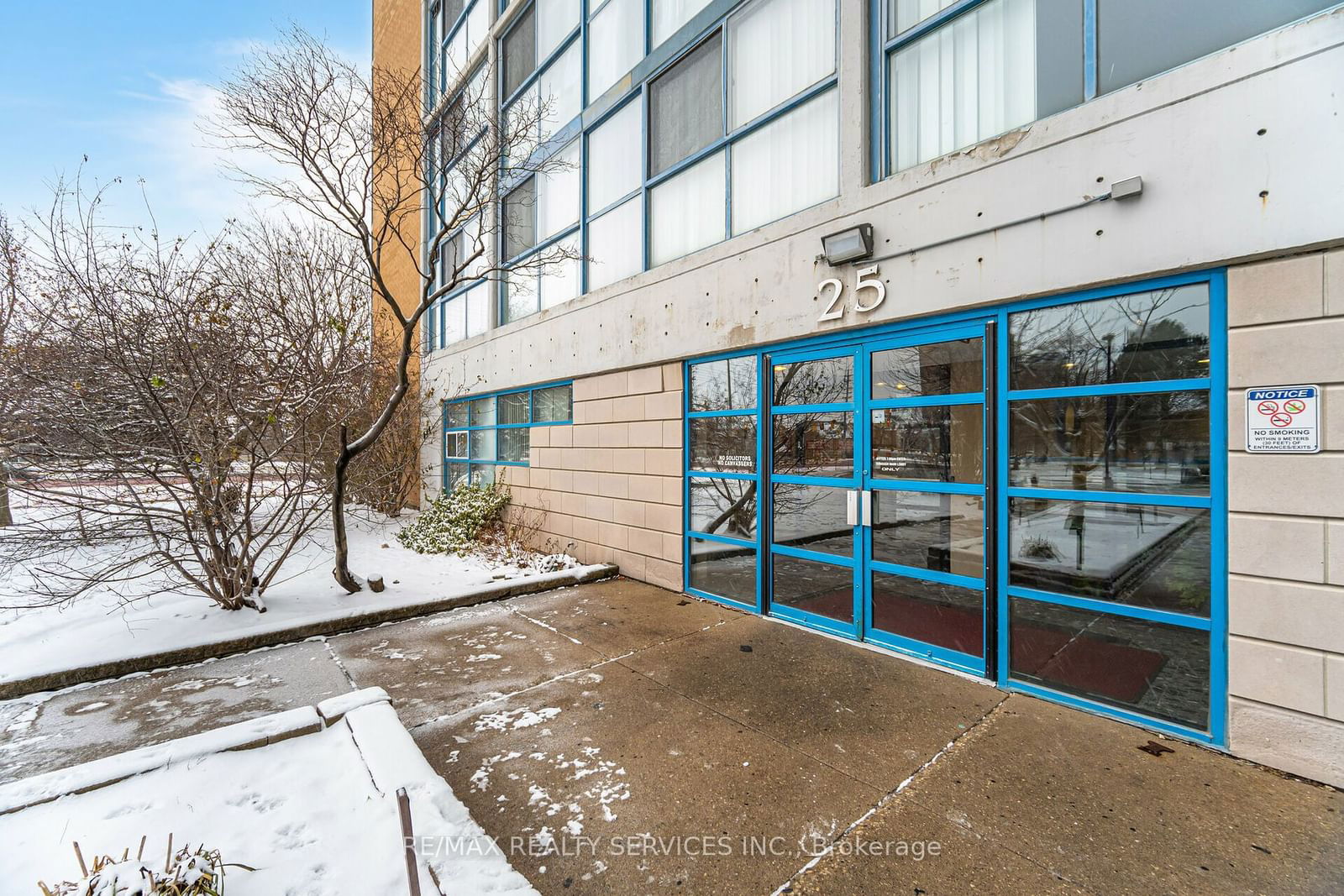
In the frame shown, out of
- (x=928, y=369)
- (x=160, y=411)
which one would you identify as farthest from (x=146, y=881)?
(x=928, y=369)

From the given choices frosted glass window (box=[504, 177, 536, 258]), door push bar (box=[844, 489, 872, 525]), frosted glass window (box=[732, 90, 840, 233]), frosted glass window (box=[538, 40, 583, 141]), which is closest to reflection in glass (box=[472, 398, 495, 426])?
frosted glass window (box=[504, 177, 536, 258])

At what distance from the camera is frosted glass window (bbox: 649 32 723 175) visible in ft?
19.2

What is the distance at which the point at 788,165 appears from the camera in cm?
511

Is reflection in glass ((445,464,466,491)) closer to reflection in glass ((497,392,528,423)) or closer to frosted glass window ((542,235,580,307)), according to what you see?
reflection in glass ((497,392,528,423))

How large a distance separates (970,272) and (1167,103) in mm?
1244

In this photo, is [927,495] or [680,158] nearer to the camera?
[927,495]

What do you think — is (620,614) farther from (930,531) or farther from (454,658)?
(930,531)

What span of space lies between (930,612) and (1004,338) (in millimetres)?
2112

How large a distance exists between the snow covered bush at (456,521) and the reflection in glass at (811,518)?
539 cm

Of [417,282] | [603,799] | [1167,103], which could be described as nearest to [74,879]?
[603,799]

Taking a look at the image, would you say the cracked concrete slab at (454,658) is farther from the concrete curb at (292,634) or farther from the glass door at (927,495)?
the glass door at (927,495)

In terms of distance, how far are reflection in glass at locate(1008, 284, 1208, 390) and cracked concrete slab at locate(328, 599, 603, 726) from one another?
12.8 ft

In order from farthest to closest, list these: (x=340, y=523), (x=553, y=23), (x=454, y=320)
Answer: (x=454, y=320)
(x=553, y=23)
(x=340, y=523)

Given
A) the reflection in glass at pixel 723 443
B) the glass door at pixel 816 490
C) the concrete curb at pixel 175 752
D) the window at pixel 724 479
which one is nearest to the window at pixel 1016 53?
the glass door at pixel 816 490
